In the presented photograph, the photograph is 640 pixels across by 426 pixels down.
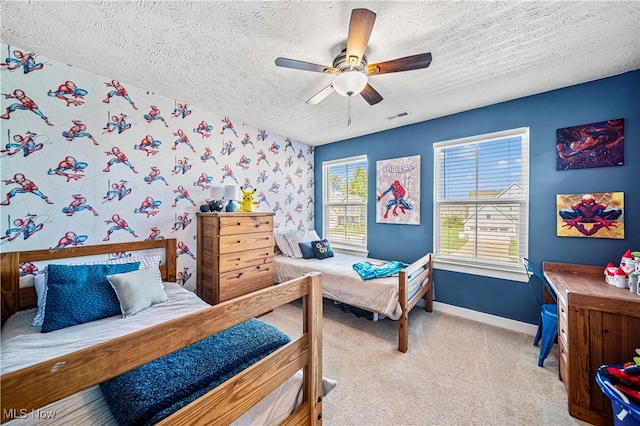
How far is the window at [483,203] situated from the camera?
2.65 meters

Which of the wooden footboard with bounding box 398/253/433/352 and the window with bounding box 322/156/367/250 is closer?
the wooden footboard with bounding box 398/253/433/352

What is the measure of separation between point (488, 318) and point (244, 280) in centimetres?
288

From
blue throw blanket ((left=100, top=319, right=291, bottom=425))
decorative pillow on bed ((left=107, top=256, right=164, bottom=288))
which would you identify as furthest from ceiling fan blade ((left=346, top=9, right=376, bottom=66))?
decorative pillow on bed ((left=107, top=256, right=164, bottom=288))

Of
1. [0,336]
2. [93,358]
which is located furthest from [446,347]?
[0,336]

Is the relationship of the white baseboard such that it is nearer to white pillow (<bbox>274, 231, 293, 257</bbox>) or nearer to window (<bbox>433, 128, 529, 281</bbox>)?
window (<bbox>433, 128, 529, 281</bbox>)

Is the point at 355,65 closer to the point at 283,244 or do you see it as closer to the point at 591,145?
the point at 591,145

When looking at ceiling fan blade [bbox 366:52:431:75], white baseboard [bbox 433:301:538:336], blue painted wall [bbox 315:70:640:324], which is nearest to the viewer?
ceiling fan blade [bbox 366:52:431:75]

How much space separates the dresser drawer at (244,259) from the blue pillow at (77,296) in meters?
0.93

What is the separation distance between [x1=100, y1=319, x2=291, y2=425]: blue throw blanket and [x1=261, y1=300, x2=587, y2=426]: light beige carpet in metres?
0.78

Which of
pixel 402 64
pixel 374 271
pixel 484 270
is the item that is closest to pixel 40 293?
pixel 374 271

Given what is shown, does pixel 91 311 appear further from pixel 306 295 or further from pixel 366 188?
pixel 366 188

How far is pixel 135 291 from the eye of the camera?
187cm

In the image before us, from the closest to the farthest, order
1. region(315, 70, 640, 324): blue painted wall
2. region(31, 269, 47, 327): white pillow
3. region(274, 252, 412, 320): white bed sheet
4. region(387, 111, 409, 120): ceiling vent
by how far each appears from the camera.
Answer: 1. region(31, 269, 47, 327): white pillow
2. region(315, 70, 640, 324): blue painted wall
3. region(274, 252, 412, 320): white bed sheet
4. region(387, 111, 409, 120): ceiling vent

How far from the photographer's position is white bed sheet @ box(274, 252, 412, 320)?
238 cm
